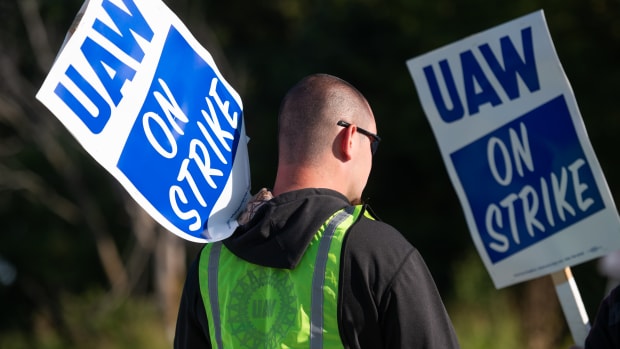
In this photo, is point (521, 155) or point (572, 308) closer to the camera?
point (572, 308)

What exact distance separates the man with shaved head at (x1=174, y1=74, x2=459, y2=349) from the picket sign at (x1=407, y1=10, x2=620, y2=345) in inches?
34.1

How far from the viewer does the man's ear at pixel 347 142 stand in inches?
104

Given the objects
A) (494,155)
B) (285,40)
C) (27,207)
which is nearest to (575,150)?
(494,155)

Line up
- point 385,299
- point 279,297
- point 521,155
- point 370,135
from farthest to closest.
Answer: point 521,155, point 370,135, point 279,297, point 385,299

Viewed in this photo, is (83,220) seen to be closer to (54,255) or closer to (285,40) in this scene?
(54,255)

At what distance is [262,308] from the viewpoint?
2539mm

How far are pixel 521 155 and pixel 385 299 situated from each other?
127 centimetres

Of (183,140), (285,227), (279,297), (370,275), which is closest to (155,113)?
(183,140)

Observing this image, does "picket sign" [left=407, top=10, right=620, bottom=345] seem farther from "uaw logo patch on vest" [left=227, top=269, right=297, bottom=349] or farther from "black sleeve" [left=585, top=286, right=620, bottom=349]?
"uaw logo patch on vest" [left=227, top=269, right=297, bottom=349]

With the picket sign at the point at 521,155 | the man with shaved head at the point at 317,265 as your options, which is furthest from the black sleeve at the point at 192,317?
the picket sign at the point at 521,155

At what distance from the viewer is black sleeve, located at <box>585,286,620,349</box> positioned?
2588 mm

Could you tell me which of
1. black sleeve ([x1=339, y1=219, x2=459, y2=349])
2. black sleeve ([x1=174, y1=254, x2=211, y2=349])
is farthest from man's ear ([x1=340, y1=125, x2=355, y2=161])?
black sleeve ([x1=174, y1=254, x2=211, y2=349])

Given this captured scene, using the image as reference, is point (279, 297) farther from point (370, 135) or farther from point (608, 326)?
point (608, 326)

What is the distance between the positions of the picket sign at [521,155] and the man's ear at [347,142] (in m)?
0.95
